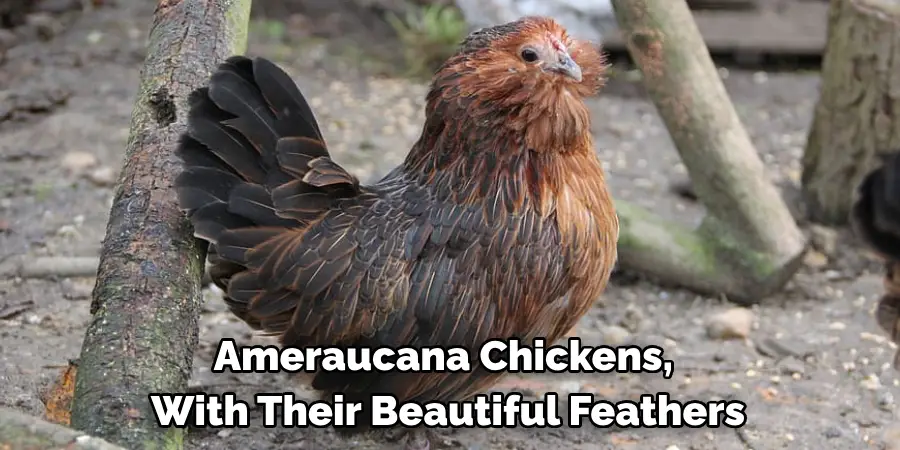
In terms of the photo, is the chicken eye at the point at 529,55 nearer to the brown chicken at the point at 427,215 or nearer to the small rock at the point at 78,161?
the brown chicken at the point at 427,215

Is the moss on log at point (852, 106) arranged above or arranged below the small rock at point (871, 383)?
above

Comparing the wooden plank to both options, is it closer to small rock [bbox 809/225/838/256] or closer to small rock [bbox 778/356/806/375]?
small rock [bbox 809/225/838/256]

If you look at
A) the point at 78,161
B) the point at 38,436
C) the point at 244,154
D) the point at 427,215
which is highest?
the point at 78,161

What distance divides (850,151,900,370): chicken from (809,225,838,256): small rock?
6.34ft

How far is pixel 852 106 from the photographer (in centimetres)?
517

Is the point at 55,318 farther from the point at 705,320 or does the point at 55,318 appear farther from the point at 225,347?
the point at 705,320

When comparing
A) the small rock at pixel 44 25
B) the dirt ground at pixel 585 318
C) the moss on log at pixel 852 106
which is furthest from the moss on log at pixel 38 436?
the small rock at pixel 44 25

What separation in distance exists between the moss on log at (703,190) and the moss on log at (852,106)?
0.79m

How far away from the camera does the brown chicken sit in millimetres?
2982

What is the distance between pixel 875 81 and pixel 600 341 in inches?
78.4

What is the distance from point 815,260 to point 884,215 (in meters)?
2.22

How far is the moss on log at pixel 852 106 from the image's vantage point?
5004 millimetres

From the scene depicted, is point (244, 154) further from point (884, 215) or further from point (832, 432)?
point (832, 432)

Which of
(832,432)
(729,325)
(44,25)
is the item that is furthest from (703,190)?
(44,25)
